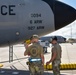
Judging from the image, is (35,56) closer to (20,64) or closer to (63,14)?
(63,14)

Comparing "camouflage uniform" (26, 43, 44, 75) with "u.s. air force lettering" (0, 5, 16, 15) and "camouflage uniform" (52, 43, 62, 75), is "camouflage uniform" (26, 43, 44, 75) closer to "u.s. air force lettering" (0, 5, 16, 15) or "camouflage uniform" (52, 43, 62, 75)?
"camouflage uniform" (52, 43, 62, 75)

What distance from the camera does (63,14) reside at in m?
11.6

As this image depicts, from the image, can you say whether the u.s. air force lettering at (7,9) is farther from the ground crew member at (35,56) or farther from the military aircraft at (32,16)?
the ground crew member at (35,56)

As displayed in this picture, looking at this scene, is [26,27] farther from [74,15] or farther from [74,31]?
[74,31]

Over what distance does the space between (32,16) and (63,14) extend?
1.25 meters

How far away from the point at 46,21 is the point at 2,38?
6.37 feet

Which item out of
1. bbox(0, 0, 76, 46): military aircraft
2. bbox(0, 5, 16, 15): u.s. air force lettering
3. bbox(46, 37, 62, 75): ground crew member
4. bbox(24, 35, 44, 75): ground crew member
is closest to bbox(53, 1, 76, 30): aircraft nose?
bbox(0, 0, 76, 46): military aircraft

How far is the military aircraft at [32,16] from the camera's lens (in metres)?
11.6

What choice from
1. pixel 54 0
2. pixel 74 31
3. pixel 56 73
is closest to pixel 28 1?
pixel 54 0

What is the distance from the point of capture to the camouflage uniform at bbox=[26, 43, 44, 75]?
8.37 metres

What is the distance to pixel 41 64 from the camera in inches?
336

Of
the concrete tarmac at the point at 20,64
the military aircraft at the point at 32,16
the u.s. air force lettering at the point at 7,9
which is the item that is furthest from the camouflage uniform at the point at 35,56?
the concrete tarmac at the point at 20,64

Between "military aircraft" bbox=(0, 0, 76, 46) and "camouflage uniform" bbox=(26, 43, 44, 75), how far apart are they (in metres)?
3.38

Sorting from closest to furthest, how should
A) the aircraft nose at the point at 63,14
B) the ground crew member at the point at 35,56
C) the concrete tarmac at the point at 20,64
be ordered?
1. the ground crew member at the point at 35,56
2. the aircraft nose at the point at 63,14
3. the concrete tarmac at the point at 20,64
